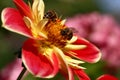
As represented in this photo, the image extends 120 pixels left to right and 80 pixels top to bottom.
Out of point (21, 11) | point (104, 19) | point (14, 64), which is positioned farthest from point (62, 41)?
point (104, 19)

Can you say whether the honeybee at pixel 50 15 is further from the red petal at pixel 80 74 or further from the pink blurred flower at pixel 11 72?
the pink blurred flower at pixel 11 72

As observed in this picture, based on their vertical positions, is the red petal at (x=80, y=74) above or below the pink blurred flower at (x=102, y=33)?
above

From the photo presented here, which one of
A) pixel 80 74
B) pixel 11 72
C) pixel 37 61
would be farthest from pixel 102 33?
pixel 37 61

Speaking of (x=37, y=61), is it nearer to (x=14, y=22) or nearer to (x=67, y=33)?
(x=14, y=22)

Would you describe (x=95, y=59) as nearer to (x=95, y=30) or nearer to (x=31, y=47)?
(x=31, y=47)

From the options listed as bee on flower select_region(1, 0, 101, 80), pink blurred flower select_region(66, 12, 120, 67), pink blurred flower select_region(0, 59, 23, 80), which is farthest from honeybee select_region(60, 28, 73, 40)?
pink blurred flower select_region(66, 12, 120, 67)

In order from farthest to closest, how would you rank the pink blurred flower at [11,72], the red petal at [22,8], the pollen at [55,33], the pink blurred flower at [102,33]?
1. the pink blurred flower at [102,33]
2. the pink blurred flower at [11,72]
3. the pollen at [55,33]
4. the red petal at [22,8]

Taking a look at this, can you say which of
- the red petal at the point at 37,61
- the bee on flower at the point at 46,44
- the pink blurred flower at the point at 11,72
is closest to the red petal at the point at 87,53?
the bee on flower at the point at 46,44

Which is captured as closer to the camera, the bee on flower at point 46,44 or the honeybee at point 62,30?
the bee on flower at point 46,44
